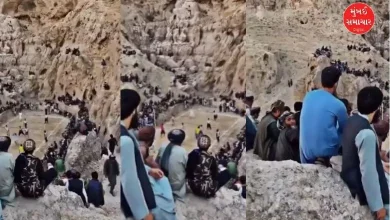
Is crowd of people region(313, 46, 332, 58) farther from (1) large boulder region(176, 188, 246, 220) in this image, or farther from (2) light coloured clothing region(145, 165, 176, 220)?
(2) light coloured clothing region(145, 165, 176, 220)

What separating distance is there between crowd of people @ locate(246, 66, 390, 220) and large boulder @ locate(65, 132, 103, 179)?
971mm

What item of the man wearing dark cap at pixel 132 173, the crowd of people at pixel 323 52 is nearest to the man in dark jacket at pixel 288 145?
the crowd of people at pixel 323 52

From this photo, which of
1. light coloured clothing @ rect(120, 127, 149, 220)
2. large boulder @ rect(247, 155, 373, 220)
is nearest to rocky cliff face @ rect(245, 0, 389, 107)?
large boulder @ rect(247, 155, 373, 220)

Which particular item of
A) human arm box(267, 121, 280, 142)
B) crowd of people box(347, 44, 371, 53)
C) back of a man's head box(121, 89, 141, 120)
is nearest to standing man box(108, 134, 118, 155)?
back of a man's head box(121, 89, 141, 120)

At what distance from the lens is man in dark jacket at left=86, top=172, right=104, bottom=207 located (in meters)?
3.69

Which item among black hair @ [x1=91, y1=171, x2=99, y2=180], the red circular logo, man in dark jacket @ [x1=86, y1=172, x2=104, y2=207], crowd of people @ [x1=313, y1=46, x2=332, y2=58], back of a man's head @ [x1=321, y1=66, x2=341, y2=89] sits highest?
the red circular logo

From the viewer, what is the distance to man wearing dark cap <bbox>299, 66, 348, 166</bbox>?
3.62 meters

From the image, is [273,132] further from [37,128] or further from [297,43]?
[37,128]

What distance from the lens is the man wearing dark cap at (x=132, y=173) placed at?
360 centimetres

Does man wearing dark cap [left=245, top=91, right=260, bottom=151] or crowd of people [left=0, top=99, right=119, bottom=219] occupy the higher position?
man wearing dark cap [left=245, top=91, right=260, bottom=151]

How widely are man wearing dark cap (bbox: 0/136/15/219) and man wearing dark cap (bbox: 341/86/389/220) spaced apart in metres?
2.11

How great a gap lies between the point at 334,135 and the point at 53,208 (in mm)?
1858

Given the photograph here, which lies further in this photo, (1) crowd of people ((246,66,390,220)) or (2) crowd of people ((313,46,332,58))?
(2) crowd of people ((313,46,332,58))

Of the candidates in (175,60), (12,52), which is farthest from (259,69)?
(12,52)
